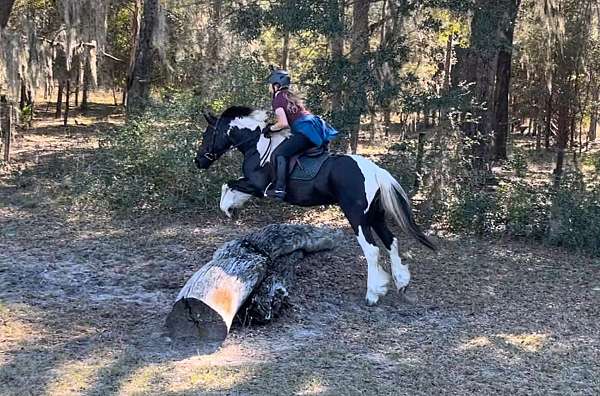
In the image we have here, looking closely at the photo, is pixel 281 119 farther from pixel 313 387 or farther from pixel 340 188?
pixel 313 387

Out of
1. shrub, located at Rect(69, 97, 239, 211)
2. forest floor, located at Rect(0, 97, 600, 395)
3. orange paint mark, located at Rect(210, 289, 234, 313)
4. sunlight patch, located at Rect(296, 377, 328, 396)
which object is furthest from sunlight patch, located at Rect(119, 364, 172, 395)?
shrub, located at Rect(69, 97, 239, 211)

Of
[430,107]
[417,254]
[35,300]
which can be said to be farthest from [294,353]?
[430,107]

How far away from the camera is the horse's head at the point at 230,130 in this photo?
630 centimetres

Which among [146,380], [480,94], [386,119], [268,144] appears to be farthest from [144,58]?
[146,380]

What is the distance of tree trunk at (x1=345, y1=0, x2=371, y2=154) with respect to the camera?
838 centimetres

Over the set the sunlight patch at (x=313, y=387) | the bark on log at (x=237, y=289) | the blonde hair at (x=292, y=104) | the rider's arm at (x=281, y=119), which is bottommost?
the sunlight patch at (x=313, y=387)

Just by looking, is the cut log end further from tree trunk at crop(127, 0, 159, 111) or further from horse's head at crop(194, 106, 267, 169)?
tree trunk at crop(127, 0, 159, 111)

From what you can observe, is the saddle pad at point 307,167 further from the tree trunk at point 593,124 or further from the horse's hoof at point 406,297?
the tree trunk at point 593,124

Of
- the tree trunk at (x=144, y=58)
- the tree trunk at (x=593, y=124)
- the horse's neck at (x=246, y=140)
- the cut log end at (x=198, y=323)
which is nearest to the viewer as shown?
the cut log end at (x=198, y=323)

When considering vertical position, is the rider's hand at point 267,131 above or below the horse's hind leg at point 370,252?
above

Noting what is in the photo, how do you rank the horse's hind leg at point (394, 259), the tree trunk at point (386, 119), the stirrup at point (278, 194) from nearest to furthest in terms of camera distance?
1. the stirrup at point (278, 194)
2. the horse's hind leg at point (394, 259)
3. the tree trunk at point (386, 119)

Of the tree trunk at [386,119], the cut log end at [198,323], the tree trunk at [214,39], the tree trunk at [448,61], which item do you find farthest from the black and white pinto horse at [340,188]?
the tree trunk at [214,39]

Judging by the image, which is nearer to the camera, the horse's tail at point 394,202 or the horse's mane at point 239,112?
the horse's tail at point 394,202

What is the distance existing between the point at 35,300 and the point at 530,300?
4.39 m
